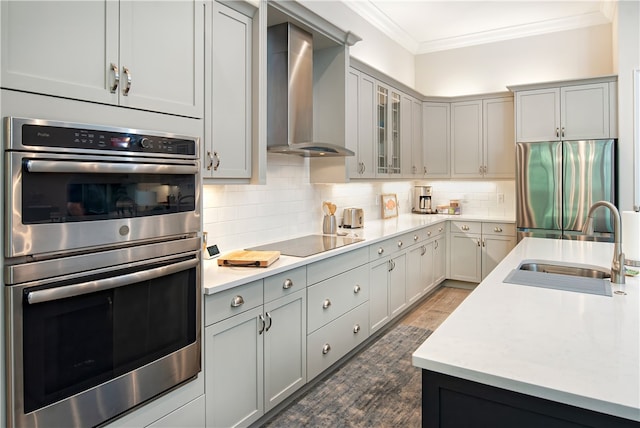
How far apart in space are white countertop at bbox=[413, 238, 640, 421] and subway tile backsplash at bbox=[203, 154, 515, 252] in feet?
5.46

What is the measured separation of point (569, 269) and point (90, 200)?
251cm

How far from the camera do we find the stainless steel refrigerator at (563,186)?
169 inches

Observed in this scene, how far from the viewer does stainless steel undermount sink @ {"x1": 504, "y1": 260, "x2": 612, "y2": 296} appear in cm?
193

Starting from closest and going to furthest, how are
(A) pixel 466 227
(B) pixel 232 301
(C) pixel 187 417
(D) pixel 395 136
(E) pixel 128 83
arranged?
(E) pixel 128 83
(C) pixel 187 417
(B) pixel 232 301
(D) pixel 395 136
(A) pixel 466 227

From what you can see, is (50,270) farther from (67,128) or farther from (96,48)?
(96,48)

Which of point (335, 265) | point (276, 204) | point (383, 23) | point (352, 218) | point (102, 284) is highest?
point (383, 23)

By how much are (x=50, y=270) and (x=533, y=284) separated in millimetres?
1997

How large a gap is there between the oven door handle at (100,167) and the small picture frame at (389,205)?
3485 millimetres

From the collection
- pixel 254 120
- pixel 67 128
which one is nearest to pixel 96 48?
pixel 67 128

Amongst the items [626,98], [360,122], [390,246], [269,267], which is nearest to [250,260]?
[269,267]

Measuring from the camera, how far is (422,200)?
19.2 feet

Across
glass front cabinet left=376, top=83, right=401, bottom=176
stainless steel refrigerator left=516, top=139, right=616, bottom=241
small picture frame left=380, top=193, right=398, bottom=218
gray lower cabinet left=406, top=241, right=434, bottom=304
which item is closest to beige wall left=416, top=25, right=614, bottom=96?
stainless steel refrigerator left=516, top=139, right=616, bottom=241

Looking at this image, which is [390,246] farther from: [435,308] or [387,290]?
[435,308]

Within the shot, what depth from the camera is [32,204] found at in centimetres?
131
